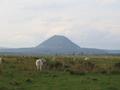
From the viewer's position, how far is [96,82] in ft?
80.3

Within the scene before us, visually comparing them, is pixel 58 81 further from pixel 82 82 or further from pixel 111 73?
pixel 111 73

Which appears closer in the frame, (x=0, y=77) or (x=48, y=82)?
(x=48, y=82)

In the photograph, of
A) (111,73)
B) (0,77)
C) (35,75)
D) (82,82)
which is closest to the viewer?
(82,82)

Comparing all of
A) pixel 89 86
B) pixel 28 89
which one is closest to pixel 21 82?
pixel 28 89

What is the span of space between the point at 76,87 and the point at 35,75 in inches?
276

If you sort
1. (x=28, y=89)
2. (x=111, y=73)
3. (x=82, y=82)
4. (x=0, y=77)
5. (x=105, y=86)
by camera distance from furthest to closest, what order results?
(x=111, y=73) → (x=0, y=77) → (x=82, y=82) → (x=105, y=86) → (x=28, y=89)

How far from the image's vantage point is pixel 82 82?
79.4ft

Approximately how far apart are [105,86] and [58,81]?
137 inches

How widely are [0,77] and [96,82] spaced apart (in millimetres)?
6821

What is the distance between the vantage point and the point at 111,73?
31922 mm

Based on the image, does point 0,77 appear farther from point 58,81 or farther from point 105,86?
point 105,86

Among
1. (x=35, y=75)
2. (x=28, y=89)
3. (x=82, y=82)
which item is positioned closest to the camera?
(x=28, y=89)

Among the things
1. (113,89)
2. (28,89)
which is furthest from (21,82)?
(113,89)

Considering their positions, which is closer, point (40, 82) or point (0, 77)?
point (40, 82)
